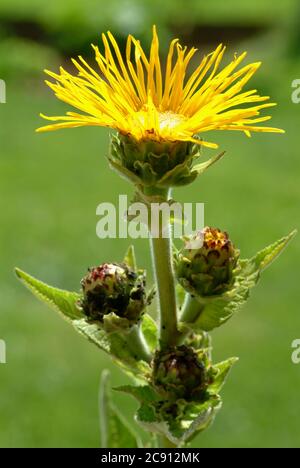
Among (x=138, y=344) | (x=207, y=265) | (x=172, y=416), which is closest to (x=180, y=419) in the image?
(x=172, y=416)

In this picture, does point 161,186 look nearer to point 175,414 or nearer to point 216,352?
point 175,414

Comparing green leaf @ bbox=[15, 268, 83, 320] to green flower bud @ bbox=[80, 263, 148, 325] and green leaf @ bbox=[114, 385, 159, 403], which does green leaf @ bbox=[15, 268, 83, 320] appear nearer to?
green flower bud @ bbox=[80, 263, 148, 325]

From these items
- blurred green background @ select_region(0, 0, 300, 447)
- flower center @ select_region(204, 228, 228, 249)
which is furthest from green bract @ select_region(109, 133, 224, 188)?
blurred green background @ select_region(0, 0, 300, 447)

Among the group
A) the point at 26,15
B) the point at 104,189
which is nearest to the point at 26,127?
the point at 104,189

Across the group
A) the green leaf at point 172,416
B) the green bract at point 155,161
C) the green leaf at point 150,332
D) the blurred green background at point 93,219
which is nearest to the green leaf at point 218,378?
the green leaf at point 172,416

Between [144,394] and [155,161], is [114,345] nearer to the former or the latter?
[144,394]
